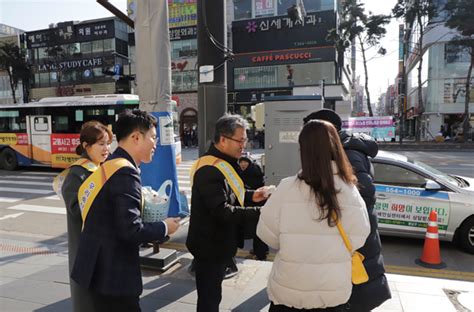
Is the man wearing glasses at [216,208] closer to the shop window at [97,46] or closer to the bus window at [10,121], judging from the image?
the bus window at [10,121]

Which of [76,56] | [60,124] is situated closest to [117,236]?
[60,124]

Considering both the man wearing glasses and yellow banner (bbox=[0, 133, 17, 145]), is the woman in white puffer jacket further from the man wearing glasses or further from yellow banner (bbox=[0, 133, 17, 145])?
yellow banner (bbox=[0, 133, 17, 145])

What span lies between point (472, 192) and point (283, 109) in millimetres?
3109

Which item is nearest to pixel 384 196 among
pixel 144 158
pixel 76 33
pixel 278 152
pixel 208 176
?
pixel 278 152

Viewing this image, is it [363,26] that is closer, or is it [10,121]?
[10,121]

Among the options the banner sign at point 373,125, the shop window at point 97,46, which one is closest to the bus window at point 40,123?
the banner sign at point 373,125

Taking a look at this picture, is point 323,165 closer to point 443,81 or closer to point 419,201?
point 419,201

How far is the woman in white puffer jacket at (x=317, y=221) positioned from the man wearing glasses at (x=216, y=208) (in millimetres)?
582

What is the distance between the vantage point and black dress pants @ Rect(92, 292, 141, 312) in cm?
204

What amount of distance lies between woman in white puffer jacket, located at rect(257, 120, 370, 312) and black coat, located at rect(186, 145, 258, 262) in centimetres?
54

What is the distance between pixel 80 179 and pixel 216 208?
923 millimetres

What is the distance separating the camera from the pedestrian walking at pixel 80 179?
2.31 meters

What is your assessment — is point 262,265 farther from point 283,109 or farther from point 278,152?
point 283,109

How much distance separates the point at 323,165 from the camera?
1.80 metres
